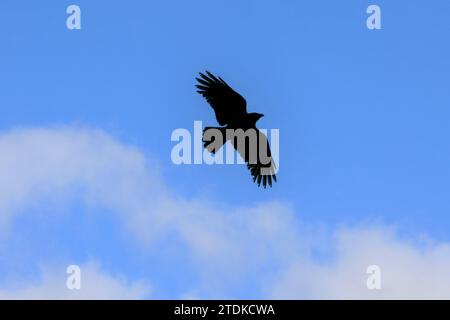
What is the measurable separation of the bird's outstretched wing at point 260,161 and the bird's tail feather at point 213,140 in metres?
0.93

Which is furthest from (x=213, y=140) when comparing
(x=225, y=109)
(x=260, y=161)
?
(x=260, y=161)

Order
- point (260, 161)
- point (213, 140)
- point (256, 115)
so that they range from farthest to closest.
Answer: point (260, 161), point (256, 115), point (213, 140)

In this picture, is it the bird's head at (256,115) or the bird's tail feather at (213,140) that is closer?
the bird's tail feather at (213,140)

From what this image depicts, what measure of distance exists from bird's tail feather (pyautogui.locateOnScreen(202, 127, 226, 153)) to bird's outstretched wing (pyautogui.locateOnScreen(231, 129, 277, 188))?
0.93 meters

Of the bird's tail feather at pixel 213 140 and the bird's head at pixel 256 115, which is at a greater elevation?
the bird's head at pixel 256 115

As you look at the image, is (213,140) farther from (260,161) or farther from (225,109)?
(260,161)

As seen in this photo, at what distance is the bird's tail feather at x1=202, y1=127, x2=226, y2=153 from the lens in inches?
916

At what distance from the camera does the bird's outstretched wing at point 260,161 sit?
24358 mm

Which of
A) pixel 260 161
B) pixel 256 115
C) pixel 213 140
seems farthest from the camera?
pixel 260 161

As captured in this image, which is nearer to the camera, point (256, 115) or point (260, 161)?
point (256, 115)

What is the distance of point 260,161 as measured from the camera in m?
25.0

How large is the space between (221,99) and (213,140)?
120 cm
